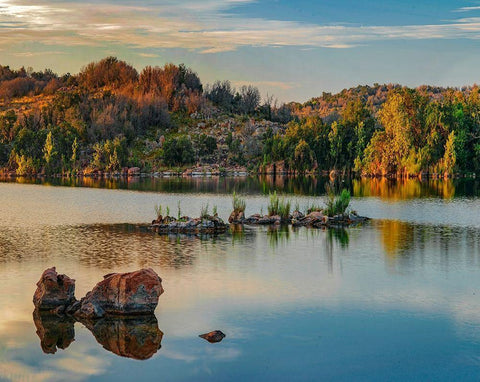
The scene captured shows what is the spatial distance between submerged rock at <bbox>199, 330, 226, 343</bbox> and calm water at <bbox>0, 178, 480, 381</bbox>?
22cm

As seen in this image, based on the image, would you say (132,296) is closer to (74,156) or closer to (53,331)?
(53,331)

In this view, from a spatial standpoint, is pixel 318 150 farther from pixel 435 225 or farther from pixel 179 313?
pixel 179 313

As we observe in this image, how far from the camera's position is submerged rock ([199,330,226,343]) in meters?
19.2

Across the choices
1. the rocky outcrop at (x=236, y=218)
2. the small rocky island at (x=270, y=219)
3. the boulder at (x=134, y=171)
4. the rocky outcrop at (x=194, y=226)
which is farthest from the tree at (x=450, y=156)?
the rocky outcrop at (x=194, y=226)

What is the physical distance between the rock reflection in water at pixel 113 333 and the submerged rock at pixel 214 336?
4.29ft

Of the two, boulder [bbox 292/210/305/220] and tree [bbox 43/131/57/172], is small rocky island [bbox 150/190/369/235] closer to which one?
boulder [bbox 292/210/305/220]

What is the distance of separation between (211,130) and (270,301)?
125m

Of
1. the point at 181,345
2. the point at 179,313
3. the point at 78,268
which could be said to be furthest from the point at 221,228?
the point at 181,345

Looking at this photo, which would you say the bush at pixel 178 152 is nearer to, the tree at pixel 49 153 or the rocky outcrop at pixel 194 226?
the tree at pixel 49 153

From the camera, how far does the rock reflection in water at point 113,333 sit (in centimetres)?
1877

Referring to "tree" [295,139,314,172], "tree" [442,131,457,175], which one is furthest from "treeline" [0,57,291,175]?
"tree" [442,131,457,175]

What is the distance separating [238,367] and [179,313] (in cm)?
508

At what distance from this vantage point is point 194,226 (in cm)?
3984

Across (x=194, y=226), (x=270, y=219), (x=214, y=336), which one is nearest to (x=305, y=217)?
(x=270, y=219)
